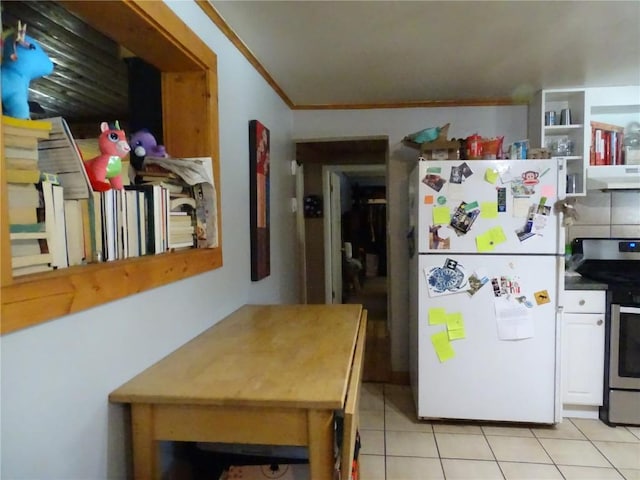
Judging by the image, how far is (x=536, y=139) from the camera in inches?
115

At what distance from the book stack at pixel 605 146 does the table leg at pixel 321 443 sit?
2.69 metres

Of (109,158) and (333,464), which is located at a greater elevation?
(109,158)

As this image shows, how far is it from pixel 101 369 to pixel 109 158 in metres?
0.55

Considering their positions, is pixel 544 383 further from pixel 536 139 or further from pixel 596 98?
pixel 596 98

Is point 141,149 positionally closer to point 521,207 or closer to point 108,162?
point 108,162

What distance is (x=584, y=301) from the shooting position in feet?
8.64

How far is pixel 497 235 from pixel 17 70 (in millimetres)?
2298

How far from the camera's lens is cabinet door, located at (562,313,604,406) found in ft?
8.61

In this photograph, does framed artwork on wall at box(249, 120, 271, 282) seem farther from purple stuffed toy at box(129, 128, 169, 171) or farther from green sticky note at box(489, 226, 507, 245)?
green sticky note at box(489, 226, 507, 245)

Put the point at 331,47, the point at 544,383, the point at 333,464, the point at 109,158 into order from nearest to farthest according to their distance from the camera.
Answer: the point at 333,464 < the point at 109,158 < the point at 331,47 < the point at 544,383

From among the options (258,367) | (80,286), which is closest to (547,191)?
(258,367)

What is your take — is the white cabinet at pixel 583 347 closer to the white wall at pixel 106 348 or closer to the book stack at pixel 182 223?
the white wall at pixel 106 348

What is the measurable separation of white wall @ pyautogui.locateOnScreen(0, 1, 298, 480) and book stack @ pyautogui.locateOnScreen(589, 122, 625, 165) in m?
2.29

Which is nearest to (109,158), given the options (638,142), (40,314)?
(40,314)
